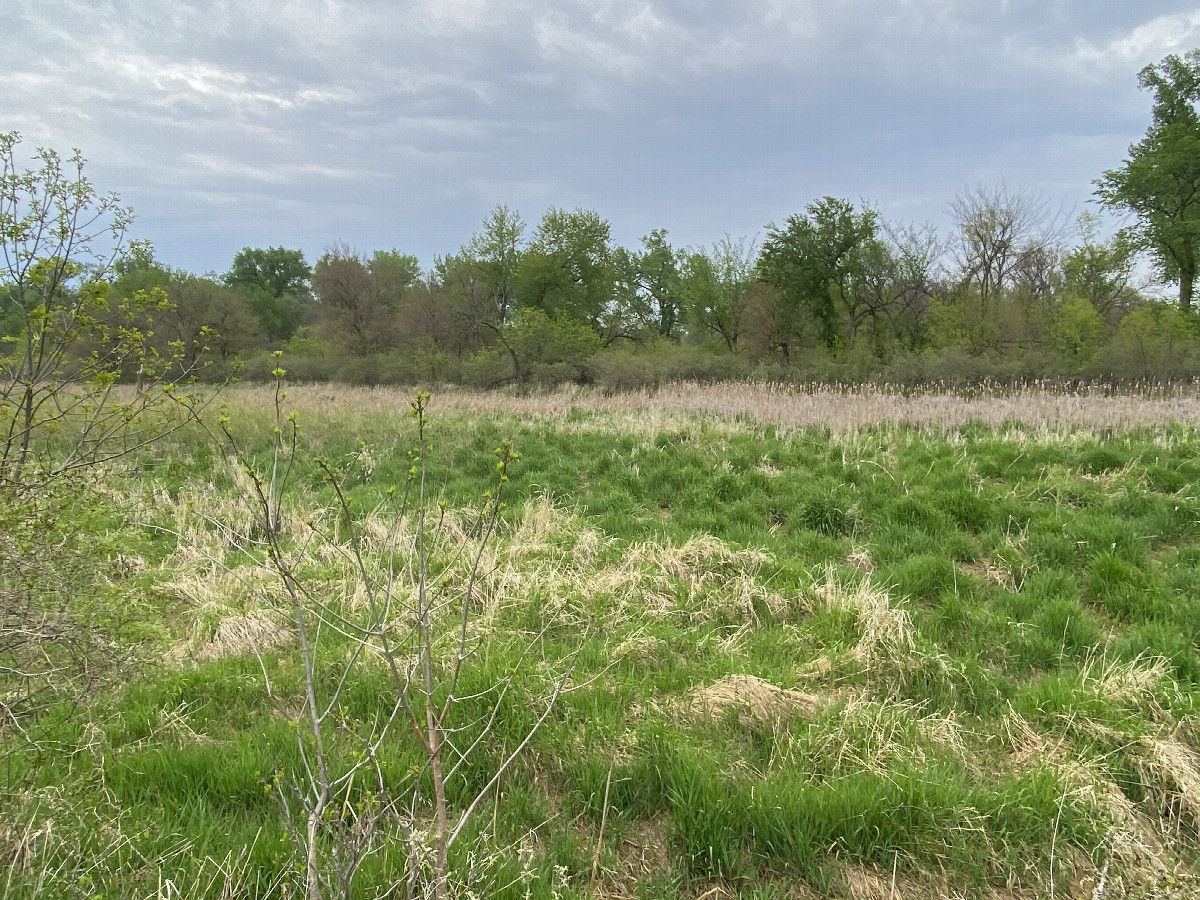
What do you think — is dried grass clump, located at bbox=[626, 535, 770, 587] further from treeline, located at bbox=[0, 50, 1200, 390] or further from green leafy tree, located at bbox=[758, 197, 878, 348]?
green leafy tree, located at bbox=[758, 197, 878, 348]

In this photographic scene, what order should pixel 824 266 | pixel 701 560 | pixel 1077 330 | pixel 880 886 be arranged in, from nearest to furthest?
pixel 880 886, pixel 701 560, pixel 1077 330, pixel 824 266

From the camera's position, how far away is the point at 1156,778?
2693 mm

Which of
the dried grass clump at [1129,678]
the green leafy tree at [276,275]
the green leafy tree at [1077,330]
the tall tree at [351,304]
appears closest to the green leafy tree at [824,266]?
the green leafy tree at [1077,330]

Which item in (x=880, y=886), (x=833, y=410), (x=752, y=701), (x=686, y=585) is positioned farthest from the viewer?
(x=833, y=410)

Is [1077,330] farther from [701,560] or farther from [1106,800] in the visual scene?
[1106,800]

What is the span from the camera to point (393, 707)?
3.28 meters

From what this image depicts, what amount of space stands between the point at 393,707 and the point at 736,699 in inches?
70.8

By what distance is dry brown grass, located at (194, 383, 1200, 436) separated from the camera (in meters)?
9.47

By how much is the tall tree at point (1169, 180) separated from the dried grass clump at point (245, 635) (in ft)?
102

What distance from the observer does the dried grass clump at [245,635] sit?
12.9 feet

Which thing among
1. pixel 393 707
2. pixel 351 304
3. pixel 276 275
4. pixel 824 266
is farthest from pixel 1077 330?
pixel 276 275

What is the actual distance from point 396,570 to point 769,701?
330cm

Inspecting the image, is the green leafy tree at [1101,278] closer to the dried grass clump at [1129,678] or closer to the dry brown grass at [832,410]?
the dry brown grass at [832,410]

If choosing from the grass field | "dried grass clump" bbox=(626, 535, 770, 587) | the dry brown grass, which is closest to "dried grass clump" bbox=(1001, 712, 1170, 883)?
the grass field
